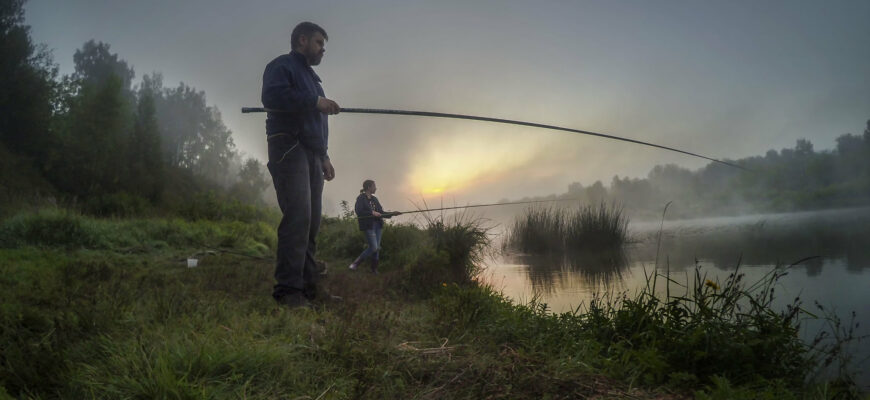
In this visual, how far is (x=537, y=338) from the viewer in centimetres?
336

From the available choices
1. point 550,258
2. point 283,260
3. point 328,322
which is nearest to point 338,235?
point 550,258

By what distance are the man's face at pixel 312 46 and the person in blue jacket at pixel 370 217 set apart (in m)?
4.09

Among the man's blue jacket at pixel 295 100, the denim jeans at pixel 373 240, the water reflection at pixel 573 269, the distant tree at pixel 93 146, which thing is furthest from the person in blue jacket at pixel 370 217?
the distant tree at pixel 93 146

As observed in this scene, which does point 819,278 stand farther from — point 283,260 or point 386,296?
point 283,260

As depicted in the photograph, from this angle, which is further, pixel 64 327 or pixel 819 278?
pixel 819 278

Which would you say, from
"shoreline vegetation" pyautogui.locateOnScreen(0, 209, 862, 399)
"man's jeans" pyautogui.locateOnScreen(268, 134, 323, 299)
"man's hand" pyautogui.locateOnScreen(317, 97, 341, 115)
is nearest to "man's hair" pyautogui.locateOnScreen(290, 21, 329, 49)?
"man's hand" pyautogui.locateOnScreen(317, 97, 341, 115)

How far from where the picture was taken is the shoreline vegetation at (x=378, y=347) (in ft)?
6.75

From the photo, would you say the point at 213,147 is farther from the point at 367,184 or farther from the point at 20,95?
the point at 367,184

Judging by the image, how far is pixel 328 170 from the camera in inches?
180

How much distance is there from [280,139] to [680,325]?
3.59 m

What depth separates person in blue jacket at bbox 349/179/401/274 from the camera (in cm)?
816

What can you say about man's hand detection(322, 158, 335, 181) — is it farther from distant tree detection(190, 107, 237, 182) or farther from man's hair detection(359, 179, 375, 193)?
distant tree detection(190, 107, 237, 182)

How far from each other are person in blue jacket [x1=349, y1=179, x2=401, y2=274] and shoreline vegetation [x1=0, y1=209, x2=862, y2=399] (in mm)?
2958

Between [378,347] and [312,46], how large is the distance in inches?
114
